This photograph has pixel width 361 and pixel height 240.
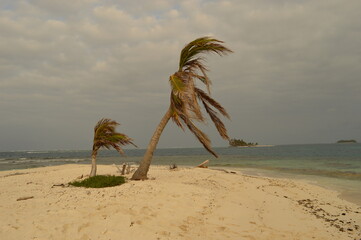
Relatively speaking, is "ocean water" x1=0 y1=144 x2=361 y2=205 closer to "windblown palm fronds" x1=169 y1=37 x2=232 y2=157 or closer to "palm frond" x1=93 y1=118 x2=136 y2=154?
"windblown palm fronds" x1=169 y1=37 x2=232 y2=157

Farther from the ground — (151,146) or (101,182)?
(151,146)

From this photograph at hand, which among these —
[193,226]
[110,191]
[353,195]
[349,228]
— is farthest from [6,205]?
[353,195]

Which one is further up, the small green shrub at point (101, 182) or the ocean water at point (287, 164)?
the small green shrub at point (101, 182)

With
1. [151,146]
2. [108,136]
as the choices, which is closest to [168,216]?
[151,146]

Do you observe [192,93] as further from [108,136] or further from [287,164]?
[287,164]

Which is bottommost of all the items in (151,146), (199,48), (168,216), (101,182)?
(168,216)

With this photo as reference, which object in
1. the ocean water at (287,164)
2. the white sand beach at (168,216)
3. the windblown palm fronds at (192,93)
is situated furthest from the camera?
the ocean water at (287,164)

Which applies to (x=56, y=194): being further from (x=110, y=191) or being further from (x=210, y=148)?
(x=210, y=148)

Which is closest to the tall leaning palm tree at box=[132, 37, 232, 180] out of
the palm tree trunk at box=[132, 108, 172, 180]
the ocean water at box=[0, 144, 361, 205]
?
the palm tree trunk at box=[132, 108, 172, 180]

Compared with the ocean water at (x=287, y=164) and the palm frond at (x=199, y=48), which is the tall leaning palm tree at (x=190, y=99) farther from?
the ocean water at (x=287, y=164)

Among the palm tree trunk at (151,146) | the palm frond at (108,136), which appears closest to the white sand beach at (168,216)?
the palm tree trunk at (151,146)

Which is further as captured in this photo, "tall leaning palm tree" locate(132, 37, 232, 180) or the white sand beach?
"tall leaning palm tree" locate(132, 37, 232, 180)

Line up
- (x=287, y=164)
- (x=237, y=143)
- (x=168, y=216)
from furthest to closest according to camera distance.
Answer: (x=237, y=143), (x=287, y=164), (x=168, y=216)

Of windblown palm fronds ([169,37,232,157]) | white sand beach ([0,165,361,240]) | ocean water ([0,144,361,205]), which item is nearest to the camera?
white sand beach ([0,165,361,240])
